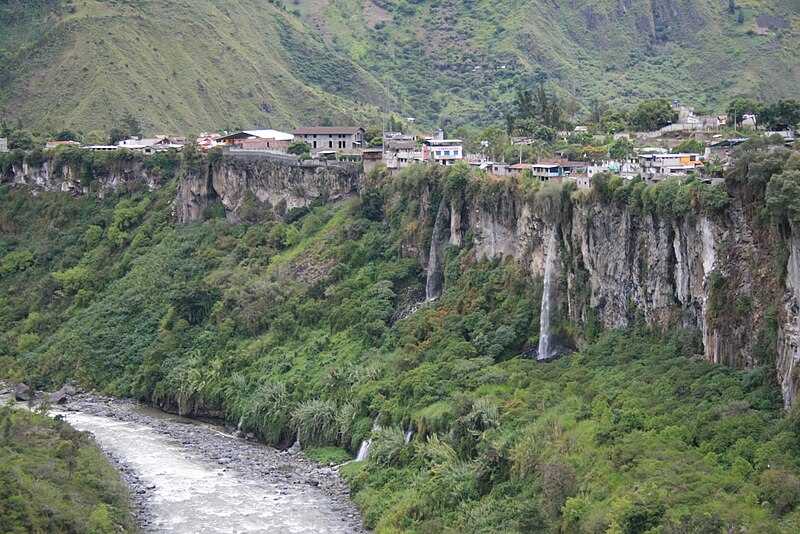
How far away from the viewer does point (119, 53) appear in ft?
393

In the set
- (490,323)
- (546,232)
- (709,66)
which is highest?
(709,66)

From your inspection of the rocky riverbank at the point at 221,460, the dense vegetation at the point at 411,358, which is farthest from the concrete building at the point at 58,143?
the rocky riverbank at the point at 221,460

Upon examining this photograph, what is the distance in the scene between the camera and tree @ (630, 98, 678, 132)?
274 feet

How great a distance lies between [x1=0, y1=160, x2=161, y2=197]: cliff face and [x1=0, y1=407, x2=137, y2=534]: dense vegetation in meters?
38.4

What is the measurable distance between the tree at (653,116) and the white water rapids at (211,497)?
3799 cm

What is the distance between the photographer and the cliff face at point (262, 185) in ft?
278

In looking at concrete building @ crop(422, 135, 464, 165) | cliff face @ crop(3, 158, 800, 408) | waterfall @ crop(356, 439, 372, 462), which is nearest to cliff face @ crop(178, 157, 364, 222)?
cliff face @ crop(3, 158, 800, 408)

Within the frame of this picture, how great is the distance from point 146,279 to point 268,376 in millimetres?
18803

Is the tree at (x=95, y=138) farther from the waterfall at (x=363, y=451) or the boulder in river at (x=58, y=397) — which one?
the waterfall at (x=363, y=451)

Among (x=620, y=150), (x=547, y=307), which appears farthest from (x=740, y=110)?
(x=547, y=307)

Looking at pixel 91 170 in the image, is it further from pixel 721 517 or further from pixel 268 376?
pixel 721 517

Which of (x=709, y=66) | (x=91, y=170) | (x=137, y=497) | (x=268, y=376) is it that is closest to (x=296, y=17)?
(x=709, y=66)

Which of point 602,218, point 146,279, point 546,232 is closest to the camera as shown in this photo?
point 602,218

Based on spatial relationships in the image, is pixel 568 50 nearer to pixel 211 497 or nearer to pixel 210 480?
pixel 210 480
